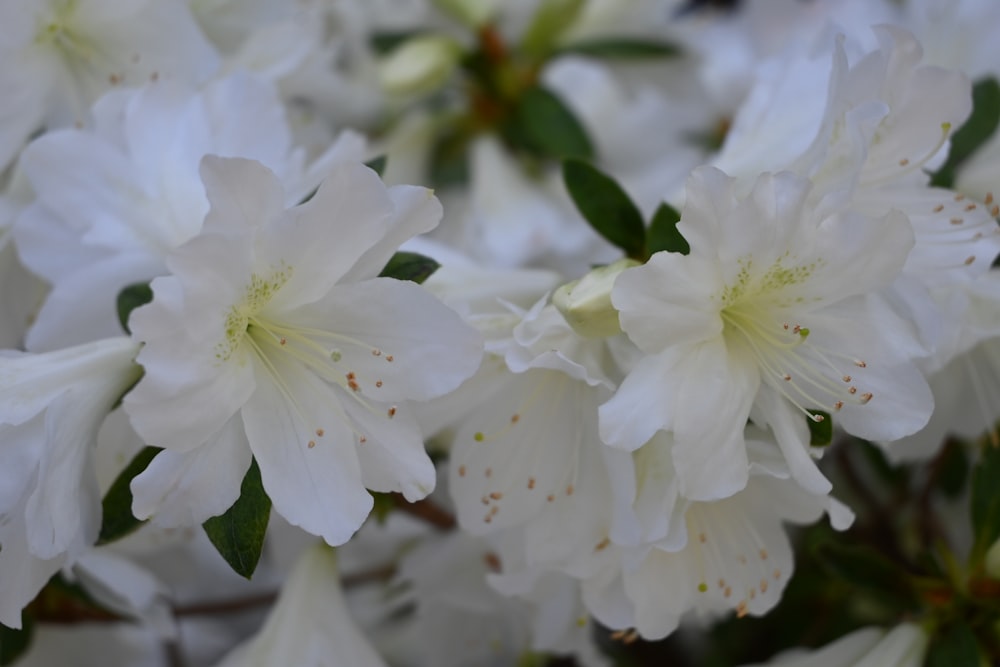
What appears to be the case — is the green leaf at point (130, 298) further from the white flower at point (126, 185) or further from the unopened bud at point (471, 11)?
the unopened bud at point (471, 11)

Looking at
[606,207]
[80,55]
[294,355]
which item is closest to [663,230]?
[606,207]

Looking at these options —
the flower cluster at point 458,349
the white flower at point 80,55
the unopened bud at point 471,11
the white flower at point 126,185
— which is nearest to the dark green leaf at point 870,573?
the flower cluster at point 458,349

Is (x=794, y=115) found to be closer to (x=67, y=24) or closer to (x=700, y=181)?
(x=700, y=181)

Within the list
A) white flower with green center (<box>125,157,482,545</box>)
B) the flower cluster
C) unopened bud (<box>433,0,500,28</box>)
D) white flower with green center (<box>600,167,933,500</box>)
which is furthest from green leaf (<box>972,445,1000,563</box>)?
unopened bud (<box>433,0,500,28</box>)

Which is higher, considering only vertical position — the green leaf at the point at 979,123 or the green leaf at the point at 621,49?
the green leaf at the point at 979,123

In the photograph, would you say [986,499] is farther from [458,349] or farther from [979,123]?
[458,349]
